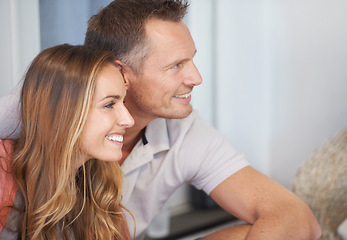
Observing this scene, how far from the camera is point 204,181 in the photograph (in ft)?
5.17

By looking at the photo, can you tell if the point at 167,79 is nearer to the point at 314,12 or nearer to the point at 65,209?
the point at 65,209

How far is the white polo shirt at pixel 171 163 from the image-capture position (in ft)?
5.08

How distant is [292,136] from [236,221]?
594 mm

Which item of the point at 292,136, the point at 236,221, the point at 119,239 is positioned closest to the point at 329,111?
the point at 292,136

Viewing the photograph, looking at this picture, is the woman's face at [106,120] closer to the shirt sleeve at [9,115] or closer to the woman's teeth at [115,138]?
the woman's teeth at [115,138]

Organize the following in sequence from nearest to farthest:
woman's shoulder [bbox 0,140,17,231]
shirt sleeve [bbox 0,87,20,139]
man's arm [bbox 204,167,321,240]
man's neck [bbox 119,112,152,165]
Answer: woman's shoulder [bbox 0,140,17,231] < shirt sleeve [bbox 0,87,20,139] < man's arm [bbox 204,167,321,240] < man's neck [bbox 119,112,152,165]

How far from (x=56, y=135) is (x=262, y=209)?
0.71 m

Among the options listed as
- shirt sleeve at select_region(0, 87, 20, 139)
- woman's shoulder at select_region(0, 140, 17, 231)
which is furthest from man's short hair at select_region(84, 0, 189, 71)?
woman's shoulder at select_region(0, 140, 17, 231)

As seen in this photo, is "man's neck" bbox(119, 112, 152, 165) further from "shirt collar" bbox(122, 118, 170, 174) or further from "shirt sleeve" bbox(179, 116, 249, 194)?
"shirt sleeve" bbox(179, 116, 249, 194)

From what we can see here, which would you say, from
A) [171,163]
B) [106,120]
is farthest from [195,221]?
[106,120]

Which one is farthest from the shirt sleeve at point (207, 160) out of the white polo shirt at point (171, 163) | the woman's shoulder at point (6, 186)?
the woman's shoulder at point (6, 186)

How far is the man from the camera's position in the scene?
145cm

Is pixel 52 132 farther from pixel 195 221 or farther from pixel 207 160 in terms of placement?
pixel 195 221

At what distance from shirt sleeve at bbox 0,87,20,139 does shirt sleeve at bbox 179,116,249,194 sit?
22.1 inches
